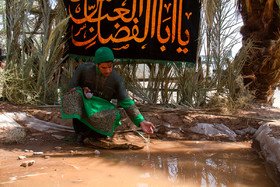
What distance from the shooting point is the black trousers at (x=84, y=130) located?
2891 millimetres

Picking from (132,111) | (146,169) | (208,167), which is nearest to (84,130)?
(132,111)

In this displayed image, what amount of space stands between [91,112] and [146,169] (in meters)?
0.84

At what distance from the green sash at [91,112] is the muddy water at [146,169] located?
255mm

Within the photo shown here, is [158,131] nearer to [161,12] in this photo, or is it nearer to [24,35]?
[161,12]

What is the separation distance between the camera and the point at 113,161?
94.0 inches

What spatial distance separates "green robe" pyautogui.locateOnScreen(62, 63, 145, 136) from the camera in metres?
2.64

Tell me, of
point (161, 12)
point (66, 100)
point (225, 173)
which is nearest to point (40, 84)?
point (66, 100)

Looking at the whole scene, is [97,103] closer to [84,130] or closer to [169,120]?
[84,130]

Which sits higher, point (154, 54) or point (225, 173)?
point (154, 54)

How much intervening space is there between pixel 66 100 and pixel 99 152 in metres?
0.61

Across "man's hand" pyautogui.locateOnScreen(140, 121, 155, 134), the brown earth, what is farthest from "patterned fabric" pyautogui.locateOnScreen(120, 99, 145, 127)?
the brown earth

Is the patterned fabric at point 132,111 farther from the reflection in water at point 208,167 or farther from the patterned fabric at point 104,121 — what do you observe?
the reflection in water at point 208,167

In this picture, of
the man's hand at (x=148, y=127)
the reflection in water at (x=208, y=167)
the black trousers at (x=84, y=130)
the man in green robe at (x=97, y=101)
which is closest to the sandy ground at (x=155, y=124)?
the black trousers at (x=84, y=130)

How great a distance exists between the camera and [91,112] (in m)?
2.68
